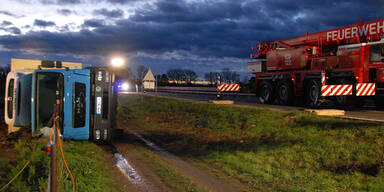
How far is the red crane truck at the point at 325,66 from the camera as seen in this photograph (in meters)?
14.1

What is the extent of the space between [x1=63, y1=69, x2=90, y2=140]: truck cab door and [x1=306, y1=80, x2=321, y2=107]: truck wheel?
10798mm

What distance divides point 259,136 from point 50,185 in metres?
8.07

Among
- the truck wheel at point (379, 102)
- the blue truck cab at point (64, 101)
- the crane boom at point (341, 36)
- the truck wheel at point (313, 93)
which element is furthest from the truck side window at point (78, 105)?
the truck wheel at point (379, 102)

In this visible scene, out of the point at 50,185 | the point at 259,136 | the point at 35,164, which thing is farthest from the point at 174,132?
the point at 50,185

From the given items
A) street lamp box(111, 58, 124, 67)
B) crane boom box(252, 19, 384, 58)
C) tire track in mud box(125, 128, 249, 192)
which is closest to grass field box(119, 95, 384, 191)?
tire track in mud box(125, 128, 249, 192)

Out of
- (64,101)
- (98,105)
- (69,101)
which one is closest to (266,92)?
(98,105)

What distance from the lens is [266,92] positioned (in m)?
21.1

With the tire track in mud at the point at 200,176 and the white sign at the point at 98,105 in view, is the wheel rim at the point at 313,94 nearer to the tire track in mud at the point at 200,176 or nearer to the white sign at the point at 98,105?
the tire track in mud at the point at 200,176

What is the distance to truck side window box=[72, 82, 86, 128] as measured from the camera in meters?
9.98

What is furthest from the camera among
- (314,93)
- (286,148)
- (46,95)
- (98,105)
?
(314,93)

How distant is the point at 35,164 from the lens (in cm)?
668

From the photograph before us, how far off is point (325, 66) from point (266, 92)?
5254mm

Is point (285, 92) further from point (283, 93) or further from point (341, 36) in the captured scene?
point (341, 36)

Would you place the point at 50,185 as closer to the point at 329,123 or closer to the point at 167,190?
the point at 167,190
